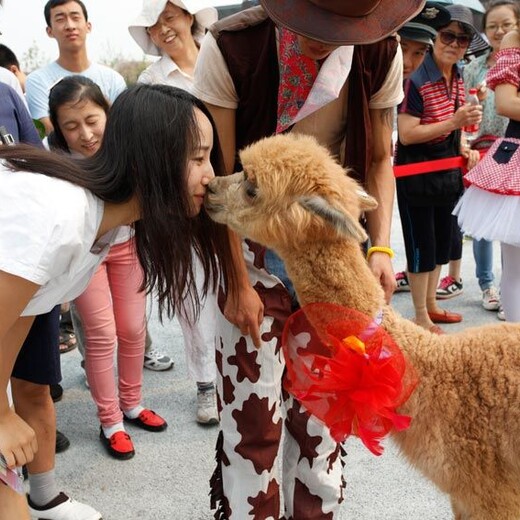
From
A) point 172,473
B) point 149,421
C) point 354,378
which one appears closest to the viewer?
point 354,378

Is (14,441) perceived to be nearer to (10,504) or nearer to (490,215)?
(10,504)

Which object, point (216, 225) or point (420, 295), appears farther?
point (420, 295)

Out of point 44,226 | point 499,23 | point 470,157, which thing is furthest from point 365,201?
point 499,23

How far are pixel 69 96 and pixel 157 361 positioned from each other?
1.72m

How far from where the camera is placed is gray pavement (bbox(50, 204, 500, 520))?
2807 millimetres

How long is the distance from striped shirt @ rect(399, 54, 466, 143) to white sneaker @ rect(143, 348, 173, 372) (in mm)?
2228

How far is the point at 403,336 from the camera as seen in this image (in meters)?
2.04

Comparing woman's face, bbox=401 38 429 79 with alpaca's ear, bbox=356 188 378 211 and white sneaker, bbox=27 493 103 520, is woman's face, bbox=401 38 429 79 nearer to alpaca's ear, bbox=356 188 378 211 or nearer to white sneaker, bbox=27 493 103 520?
alpaca's ear, bbox=356 188 378 211

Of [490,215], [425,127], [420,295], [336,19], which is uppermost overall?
[336,19]

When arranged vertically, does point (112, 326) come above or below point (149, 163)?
below

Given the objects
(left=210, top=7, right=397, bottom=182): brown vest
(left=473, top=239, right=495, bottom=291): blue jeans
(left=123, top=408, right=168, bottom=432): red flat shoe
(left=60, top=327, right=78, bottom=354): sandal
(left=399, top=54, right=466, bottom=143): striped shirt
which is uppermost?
(left=210, top=7, right=397, bottom=182): brown vest

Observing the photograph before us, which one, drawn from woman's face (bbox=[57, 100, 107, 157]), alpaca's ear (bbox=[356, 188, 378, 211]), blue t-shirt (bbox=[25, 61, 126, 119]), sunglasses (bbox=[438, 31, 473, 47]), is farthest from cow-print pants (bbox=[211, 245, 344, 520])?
sunglasses (bbox=[438, 31, 473, 47])

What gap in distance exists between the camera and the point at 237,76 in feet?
6.61

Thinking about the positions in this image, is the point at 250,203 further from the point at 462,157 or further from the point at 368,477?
the point at 462,157
